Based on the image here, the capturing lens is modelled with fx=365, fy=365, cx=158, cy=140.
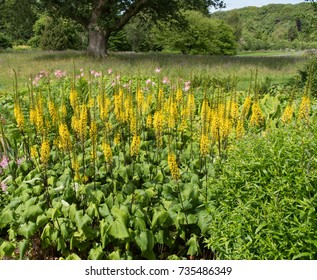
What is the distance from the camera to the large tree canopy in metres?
21.5

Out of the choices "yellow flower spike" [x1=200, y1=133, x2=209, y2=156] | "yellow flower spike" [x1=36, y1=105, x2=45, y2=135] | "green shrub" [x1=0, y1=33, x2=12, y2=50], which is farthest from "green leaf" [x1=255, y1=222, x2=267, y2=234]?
"green shrub" [x1=0, y1=33, x2=12, y2=50]

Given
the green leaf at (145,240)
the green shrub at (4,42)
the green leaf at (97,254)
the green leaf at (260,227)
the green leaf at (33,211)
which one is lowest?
the green leaf at (97,254)

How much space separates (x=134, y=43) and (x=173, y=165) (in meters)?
59.1

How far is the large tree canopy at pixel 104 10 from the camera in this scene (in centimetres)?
2145

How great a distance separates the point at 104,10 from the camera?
22.3 metres

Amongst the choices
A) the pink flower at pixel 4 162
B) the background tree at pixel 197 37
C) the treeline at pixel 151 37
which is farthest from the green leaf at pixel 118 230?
the background tree at pixel 197 37

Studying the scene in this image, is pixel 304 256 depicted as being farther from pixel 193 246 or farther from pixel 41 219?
pixel 41 219

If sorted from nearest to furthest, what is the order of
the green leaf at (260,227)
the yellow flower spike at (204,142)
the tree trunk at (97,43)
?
the green leaf at (260,227)
the yellow flower spike at (204,142)
the tree trunk at (97,43)

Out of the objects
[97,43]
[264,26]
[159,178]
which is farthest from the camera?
[264,26]

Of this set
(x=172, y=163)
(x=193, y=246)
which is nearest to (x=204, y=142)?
(x=172, y=163)

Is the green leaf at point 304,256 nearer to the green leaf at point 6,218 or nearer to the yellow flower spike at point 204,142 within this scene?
the yellow flower spike at point 204,142

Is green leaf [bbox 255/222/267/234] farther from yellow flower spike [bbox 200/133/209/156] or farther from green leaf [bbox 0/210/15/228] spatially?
green leaf [bbox 0/210/15/228]
